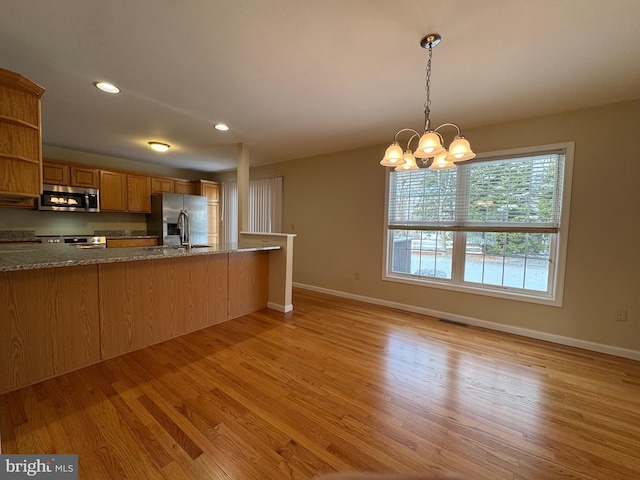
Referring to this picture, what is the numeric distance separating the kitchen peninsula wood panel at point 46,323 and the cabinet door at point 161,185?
3770mm

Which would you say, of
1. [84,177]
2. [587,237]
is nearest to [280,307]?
[587,237]

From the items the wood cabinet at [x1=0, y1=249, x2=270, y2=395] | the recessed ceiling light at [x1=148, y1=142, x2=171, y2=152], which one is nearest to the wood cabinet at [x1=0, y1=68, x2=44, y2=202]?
the wood cabinet at [x1=0, y1=249, x2=270, y2=395]

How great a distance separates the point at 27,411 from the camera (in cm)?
155

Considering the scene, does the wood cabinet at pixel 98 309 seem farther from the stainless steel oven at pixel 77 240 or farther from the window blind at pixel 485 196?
the stainless steel oven at pixel 77 240

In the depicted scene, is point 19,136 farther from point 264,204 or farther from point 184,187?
point 184,187

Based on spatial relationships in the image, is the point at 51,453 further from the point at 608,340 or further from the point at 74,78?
the point at 608,340

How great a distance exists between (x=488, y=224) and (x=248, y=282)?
3179 mm

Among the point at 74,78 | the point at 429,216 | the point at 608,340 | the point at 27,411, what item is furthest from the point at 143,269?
the point at 608,340

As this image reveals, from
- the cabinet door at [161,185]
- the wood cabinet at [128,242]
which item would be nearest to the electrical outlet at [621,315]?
the wood cabinet at [128,242]

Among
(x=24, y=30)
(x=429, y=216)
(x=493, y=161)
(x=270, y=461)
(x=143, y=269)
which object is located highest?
(x=24, y=30)

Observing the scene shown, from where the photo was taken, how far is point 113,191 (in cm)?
466

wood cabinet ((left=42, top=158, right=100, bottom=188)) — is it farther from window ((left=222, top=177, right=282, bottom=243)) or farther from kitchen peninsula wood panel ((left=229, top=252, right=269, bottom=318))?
kitchen peninsula wood panel ((left=229, top=252, right=269, bottom=318))

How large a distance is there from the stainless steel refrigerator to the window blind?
159 inches

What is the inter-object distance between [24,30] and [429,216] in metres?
4.06
